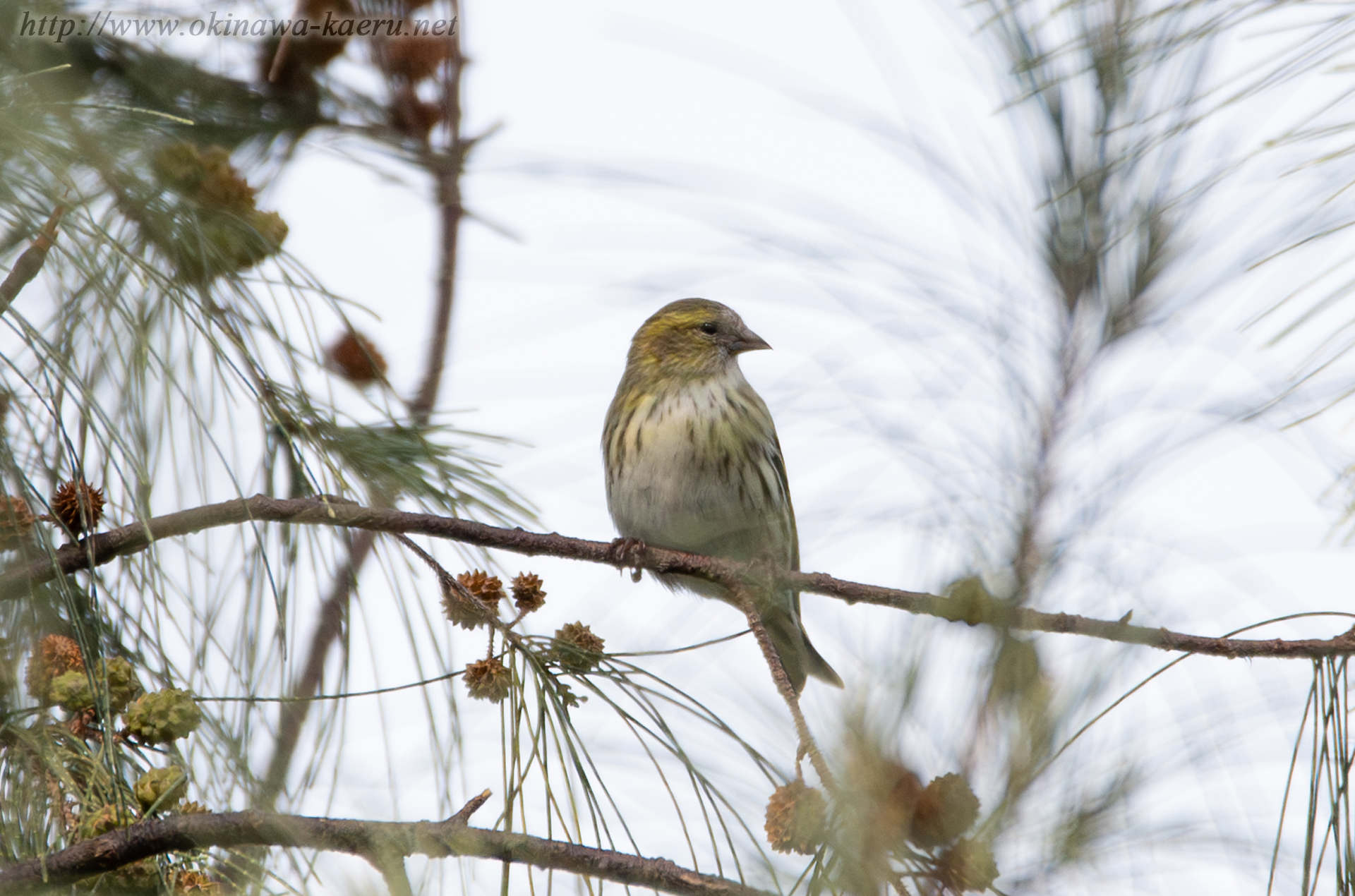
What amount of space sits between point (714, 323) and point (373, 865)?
10.5ft

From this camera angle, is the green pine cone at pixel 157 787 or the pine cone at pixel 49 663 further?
the pine cone at pixel 49 663

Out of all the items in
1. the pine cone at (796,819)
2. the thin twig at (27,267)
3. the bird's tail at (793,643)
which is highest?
the bird's tail at (793,643)

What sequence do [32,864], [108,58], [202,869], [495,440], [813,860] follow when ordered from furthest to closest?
[108,58] < [495,440] < [202,869] < [32,864] < [813,860]

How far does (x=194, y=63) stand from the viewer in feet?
9.61

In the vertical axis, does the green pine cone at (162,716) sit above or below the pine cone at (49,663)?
below

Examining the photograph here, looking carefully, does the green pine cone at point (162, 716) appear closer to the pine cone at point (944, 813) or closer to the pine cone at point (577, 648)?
the pine cone at point (577, 648)

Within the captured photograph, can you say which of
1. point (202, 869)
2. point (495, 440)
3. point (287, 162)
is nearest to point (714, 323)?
point (287, 162)

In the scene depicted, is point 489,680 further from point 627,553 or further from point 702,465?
point 702,465

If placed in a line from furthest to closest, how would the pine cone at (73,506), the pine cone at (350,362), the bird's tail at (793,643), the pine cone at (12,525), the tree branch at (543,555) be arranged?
the bird's tail at (793,643), the pine cone at (350,362), the pine cone at (73,506), the pine cone at (12,525), the tree branch at (543,555)

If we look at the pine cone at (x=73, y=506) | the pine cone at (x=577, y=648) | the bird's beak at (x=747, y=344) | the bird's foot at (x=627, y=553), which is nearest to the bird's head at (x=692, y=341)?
the bird's beak at (x=747, y=344)

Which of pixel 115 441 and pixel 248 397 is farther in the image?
pixel 248 397

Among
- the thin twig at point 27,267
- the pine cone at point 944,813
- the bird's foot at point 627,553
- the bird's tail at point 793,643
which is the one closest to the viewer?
the pine cone at point 944,813

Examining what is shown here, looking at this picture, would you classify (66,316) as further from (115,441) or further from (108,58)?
(108,58)

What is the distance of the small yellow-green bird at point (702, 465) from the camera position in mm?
4039
